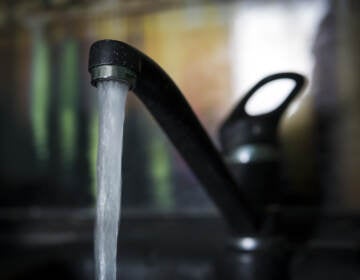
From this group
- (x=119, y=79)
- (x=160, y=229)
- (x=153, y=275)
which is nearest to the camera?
(x=119, y=79)

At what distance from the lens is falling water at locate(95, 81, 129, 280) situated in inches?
10.9

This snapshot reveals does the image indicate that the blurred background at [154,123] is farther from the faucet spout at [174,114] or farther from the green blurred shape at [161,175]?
the faucet spout at [174,114]

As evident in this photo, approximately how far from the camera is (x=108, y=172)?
0.92ft

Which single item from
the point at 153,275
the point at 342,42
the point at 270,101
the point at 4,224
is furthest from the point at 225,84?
the point at 4,224

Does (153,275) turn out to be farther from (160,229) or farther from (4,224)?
(4,224)

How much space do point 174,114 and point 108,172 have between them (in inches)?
2.7

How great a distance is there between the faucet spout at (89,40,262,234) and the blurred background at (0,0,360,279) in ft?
0.52

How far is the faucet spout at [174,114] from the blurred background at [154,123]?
16cm

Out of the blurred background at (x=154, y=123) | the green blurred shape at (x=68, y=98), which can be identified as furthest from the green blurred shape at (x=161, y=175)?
the green blurred shape at (x=68, y=98)

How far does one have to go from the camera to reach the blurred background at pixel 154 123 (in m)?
0.60

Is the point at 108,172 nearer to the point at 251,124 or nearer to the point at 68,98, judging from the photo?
the point at 251,124

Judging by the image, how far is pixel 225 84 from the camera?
2.10 feet

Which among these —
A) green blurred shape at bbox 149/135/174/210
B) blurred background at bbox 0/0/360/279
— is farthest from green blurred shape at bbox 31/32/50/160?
green blurred shape at bbox 149/135/174/210

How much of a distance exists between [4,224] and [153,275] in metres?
0.29
